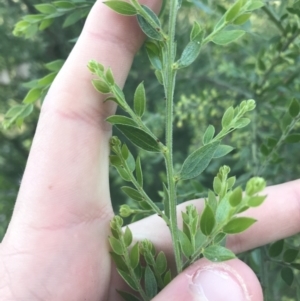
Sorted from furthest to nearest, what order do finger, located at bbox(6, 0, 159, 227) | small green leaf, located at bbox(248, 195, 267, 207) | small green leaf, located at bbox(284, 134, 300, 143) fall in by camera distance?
small green leaf, located at bbox(284, 134, 300, 143), finger, located at bbox(6, 0, 159, 227), small green leaf, located at bbox(248, 195, 267, 207)

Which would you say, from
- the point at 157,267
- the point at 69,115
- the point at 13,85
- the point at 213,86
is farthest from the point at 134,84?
the point at 157,267

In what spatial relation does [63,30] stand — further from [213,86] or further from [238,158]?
[238,158]

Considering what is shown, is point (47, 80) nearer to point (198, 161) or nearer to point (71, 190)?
point (71, 190)

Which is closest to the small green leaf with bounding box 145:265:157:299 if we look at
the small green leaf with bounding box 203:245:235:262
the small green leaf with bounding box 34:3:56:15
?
the small green leaf with bounding box 203:245:235:262

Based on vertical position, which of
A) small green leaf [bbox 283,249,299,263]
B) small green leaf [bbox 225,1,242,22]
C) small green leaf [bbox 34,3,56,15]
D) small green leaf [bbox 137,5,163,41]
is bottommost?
small green leaf [bbox 283,249,299,263]

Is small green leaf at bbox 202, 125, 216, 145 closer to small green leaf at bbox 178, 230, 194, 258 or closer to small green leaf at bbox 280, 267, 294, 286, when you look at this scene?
small green leaf at bbox 178, 230, 194, 258

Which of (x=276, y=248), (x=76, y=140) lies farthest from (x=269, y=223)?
(x=76, y=140)
